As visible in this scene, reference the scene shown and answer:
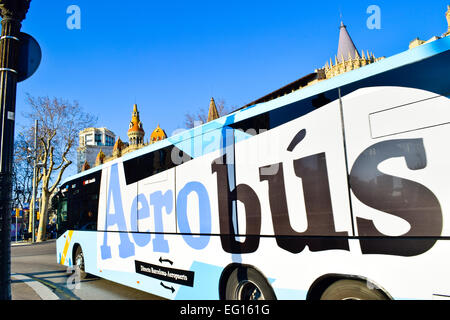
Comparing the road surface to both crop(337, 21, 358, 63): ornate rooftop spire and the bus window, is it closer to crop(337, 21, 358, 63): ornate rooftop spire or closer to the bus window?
the bus window

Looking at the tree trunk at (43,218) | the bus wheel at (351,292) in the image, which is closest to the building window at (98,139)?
the tree trunk at (43,218)

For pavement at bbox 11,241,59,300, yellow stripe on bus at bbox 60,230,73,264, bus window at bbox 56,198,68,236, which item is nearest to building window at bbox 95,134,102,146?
bus window at bbox 56,198,68,236

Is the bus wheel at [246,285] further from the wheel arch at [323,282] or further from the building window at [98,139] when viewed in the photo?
the building window at [98,139]

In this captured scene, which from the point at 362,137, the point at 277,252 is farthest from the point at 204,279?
the point at 362,137

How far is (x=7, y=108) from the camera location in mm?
3182

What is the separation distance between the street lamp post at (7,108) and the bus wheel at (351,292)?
3379mm

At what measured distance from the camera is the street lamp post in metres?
2.95

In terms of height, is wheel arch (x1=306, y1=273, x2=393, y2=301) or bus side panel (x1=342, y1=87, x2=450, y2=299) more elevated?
bus side panel (x1=342, y1=87, x2=450, y2=299)

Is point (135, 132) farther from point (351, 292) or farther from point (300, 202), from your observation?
point (351, 292)

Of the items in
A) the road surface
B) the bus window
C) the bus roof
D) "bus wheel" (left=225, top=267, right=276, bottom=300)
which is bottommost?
the road surface

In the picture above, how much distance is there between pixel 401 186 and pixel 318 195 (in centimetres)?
88

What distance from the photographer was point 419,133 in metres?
2.82

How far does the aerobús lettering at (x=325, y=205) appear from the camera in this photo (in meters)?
2.78
